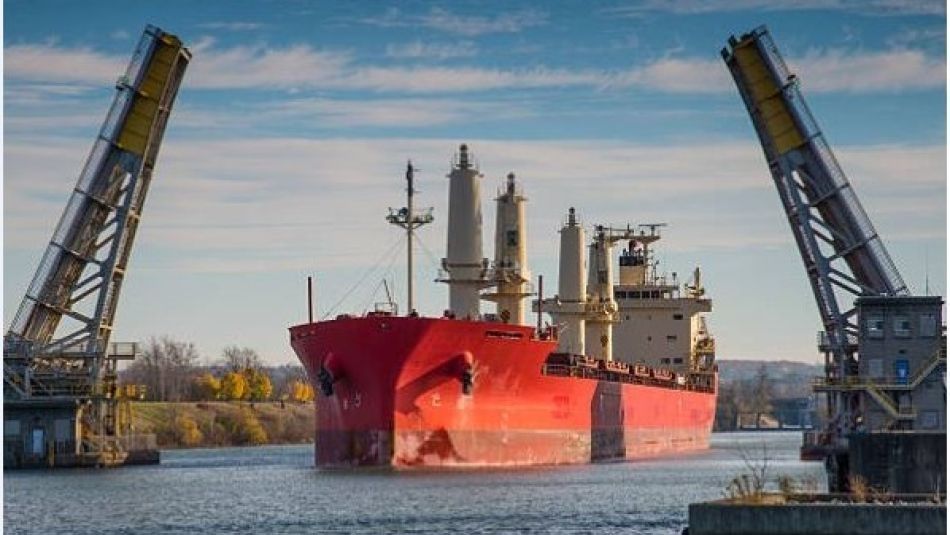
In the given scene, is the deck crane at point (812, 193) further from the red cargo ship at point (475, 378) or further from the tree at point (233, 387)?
the tree at point (233, 387)

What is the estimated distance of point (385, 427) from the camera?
54.0 m

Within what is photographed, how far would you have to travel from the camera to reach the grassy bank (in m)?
104

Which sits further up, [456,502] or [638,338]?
[638,338]

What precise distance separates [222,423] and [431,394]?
192ft

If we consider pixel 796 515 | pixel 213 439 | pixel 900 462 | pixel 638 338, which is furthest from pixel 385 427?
pixel 213 439

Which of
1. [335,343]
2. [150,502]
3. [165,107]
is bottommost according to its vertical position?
[150,502]

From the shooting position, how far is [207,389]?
446 ft

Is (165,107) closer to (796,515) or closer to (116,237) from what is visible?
(116,237)

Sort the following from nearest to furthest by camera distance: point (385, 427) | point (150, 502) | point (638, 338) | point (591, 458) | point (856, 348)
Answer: point (150, 502) → point (385, 427) → point (856, 348) → point (591, 458) → point (638, 338)

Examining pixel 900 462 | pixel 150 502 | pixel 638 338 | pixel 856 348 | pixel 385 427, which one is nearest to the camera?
pixel 900 462

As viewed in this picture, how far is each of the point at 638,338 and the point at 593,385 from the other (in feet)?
83.6

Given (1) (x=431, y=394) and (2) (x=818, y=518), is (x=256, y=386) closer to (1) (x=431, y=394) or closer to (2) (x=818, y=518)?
(1) (x=431, y=394)

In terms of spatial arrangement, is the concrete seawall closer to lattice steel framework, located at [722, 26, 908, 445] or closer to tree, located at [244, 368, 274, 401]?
lattice steel framework, located at [722, 26, 908, 445]

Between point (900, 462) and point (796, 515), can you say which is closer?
point (796, 515)
